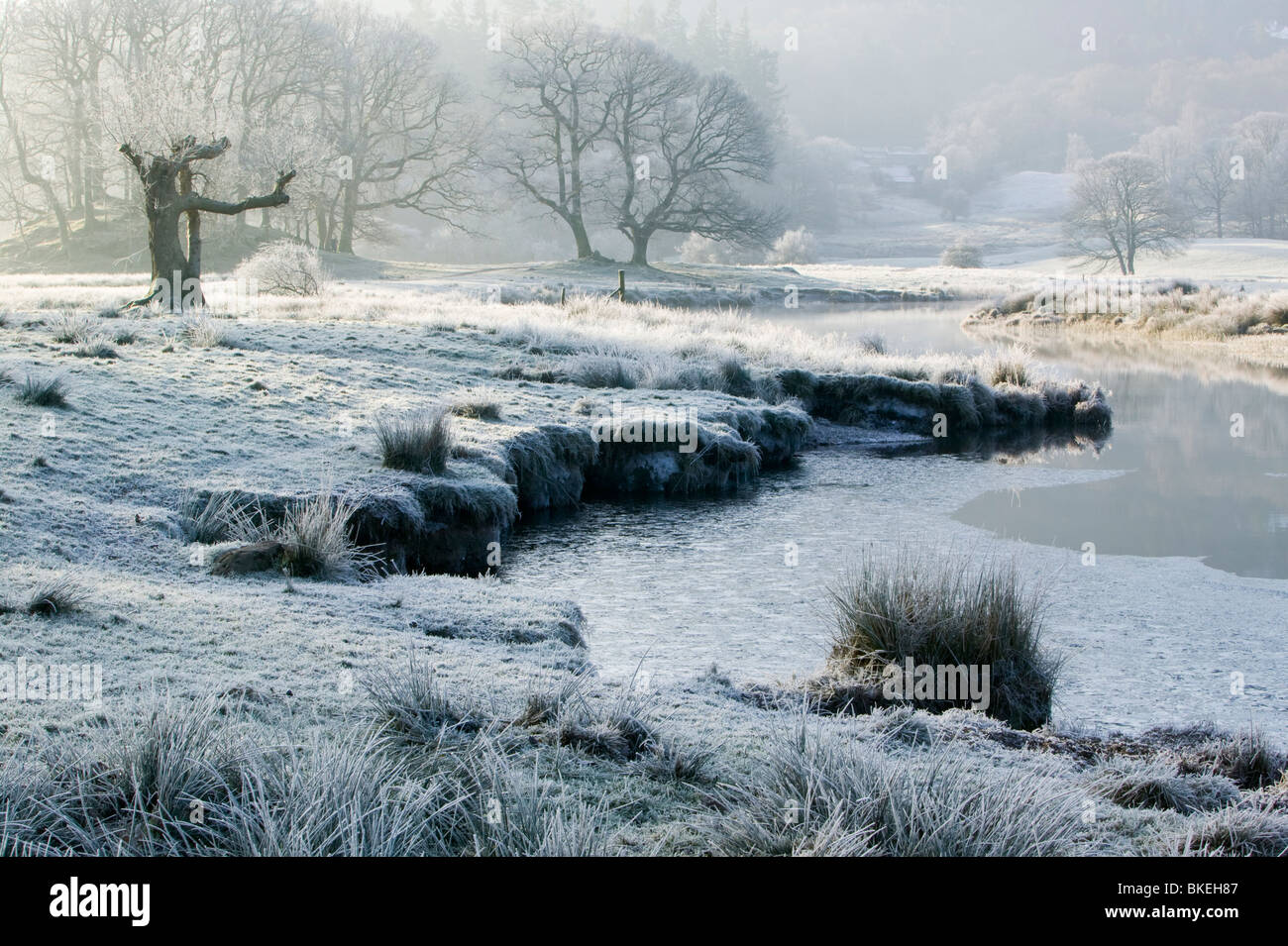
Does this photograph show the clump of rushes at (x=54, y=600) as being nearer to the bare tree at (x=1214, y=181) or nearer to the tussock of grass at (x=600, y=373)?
the tussock of grass at (x=600, y=373)

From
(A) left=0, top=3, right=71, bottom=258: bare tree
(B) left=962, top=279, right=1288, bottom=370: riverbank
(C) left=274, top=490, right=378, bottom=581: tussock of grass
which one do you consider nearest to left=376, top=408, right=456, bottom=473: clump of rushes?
(C) left=274, top=490, right=378, bottom=581: tussock of grass

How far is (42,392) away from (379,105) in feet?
151

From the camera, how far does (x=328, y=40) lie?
53531 mm

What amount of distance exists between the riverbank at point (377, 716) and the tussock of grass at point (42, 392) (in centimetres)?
13

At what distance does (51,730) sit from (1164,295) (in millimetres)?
43941

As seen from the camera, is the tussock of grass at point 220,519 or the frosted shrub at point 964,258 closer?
the tussock of grass at point 220,519

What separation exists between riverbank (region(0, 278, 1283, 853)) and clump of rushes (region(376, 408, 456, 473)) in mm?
238

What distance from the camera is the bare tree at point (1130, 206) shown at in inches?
2566

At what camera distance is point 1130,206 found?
2559 inches

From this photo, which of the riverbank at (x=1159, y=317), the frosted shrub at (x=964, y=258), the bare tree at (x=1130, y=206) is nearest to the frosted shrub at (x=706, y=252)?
the frosted shrub at (x=964, y=258)

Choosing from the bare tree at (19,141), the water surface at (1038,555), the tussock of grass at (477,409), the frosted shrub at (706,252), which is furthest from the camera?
the frosted shrub at (706,252)

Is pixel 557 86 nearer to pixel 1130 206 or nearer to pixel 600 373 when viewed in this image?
pixel 1130 206

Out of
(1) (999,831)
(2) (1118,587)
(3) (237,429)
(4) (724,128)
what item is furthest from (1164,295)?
(1) (999,831)
